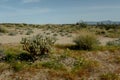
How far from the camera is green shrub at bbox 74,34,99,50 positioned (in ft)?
51.2

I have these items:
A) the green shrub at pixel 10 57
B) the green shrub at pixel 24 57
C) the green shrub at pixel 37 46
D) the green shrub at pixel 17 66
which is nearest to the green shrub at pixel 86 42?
the green shrub at pixel 37 46

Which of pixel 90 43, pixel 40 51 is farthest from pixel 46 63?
pixel 90 43

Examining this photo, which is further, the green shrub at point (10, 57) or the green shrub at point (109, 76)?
the green shrub at point (10, 57)

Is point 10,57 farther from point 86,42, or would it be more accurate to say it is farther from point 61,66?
point 86,42

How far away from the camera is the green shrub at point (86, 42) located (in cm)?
1560

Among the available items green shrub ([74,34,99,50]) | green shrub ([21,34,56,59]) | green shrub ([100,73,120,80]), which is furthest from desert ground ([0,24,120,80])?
green shrub ([74,34,99,50])

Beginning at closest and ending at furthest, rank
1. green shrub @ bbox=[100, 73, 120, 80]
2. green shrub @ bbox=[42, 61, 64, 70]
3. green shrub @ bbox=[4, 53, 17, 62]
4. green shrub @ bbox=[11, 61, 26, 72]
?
green shrub @ bbox=[100, 73, 120, 80]
green shrub @ bbox=[11, 61, 26, 72]
green shrub @ bbox=[42, 61, 64, 70]
green shrub @ bbox=[4, 53, 17, 62]

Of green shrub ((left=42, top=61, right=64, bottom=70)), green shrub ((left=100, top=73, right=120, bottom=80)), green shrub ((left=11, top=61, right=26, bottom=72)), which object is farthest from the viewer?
green shrub ((left=42, top=61, right=64, bottom=70))

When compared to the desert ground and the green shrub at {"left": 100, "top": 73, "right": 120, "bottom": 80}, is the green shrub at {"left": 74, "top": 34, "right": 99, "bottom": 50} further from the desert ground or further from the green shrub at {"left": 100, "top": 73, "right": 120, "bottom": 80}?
the green shrub at {"left": 100, "top": 73, "right": 120, "bottom": 80}

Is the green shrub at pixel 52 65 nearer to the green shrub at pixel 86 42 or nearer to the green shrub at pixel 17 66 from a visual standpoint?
the green shrub at pixel 17 66

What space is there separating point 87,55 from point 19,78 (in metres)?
4.58

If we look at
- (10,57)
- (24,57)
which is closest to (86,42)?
(24,57)

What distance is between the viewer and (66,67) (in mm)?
12344

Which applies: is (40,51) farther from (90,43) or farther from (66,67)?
(90,43)
